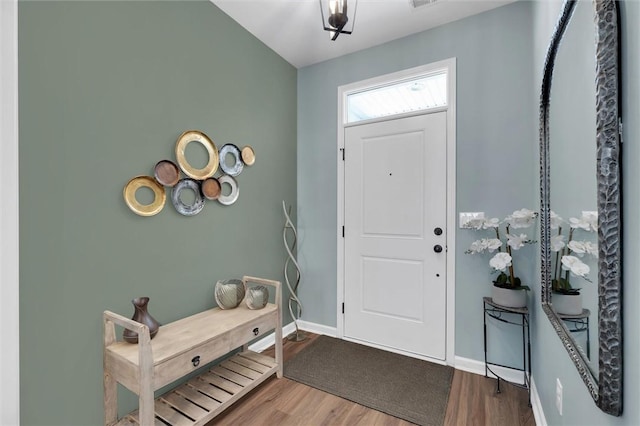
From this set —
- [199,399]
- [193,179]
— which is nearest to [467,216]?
[193,179]

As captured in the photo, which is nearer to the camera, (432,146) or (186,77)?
(186,77)

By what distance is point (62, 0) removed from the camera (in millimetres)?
1475

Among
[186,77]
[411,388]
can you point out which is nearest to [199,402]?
[411,388]

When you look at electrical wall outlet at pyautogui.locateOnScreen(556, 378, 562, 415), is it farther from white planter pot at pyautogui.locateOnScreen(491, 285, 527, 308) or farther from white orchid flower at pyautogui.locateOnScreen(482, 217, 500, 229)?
white orchid flower at pyautogui.locateOnScreen(482, 217, 500, 229)

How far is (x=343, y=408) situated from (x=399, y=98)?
2519mm

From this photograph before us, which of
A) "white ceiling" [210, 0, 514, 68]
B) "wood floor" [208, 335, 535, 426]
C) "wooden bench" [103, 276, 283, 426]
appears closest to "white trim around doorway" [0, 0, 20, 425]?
"wooden bench" [103, 276, 283, 426]

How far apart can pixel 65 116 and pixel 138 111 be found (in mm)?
382

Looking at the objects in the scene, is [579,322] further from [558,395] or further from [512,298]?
[512,298]

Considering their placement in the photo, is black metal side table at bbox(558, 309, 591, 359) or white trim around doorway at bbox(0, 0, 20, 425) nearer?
black metal side table at bbox(558, 309, 591, 359)

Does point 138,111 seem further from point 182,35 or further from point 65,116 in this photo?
point 182,35

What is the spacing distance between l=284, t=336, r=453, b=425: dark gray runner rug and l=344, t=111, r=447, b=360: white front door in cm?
20

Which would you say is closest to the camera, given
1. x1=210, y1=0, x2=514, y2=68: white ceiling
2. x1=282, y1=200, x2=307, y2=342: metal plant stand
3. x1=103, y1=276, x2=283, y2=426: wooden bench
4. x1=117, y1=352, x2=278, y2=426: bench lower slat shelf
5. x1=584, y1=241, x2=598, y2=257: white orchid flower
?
x1=584, y1=241, x2=598, y2=257: white orchid flower

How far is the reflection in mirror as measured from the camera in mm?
868

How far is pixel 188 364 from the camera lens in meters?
1.59
